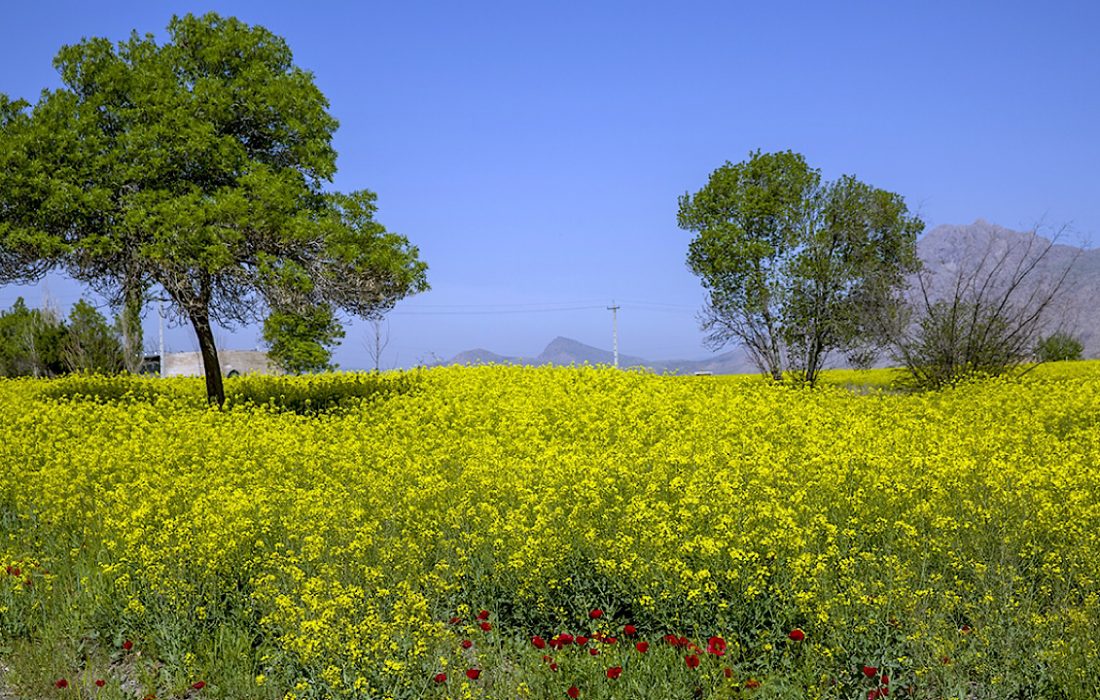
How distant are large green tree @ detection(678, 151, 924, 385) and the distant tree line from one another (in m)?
25.0

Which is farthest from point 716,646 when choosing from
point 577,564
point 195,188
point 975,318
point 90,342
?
point 90,342

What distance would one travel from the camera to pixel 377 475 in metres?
9.92

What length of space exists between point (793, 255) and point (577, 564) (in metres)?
26.0

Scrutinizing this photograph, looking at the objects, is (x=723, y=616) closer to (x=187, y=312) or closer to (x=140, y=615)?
(x=140, y=615)

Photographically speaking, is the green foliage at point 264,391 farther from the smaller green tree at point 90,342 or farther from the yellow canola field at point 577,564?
the smaller green tree at point 90,342

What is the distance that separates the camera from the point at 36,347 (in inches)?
1526

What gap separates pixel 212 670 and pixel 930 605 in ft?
16.4

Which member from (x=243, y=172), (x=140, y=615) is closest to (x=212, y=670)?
(x=140, y=615)

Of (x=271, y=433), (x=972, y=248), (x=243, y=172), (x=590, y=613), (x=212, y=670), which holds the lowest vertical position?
(x=212, y=670)

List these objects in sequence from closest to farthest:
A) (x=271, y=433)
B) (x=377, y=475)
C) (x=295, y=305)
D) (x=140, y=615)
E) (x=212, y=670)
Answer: (x=212, y=670)
(x=140, y=615)
(x=377, y=475)
(x=271, y=433)
(x=295, y=305)

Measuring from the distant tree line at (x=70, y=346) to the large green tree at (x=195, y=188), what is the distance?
1904 cm

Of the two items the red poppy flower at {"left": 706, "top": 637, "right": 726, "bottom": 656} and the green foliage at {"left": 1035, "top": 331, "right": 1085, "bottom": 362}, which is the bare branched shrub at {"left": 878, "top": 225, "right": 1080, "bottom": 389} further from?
the green foliage at {"left": 1035, "top": 331, "right": 1085, "bottom": 362}

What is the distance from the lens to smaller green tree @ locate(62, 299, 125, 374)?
37.4 metres

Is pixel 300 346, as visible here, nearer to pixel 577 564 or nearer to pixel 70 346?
pixel 70 346
